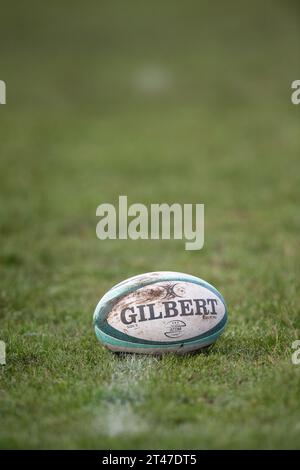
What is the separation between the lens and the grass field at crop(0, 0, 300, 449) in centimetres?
299

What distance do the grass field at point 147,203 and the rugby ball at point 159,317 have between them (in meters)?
0.10

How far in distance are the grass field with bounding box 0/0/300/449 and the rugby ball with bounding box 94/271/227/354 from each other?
0.10m

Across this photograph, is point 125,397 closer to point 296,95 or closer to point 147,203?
point 147,203

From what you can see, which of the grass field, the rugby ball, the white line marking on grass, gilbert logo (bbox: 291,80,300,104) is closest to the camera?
the white line marking on grass

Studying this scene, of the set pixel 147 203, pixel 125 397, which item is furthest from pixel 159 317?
pixel 147 203

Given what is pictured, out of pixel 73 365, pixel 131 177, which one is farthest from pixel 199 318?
pixel 131 177

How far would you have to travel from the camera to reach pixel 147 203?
A: 8.21m

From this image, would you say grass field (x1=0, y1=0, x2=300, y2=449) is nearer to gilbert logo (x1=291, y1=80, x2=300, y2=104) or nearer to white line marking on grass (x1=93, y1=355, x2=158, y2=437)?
white line marking on grass (x1=93, y1=355, x2=158, y2=437)

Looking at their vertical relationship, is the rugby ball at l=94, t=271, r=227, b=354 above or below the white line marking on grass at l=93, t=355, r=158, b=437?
above

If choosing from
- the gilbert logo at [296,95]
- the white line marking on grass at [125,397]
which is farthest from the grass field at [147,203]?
the gilbert logo at [296,95]

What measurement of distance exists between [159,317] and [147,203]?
4730mm

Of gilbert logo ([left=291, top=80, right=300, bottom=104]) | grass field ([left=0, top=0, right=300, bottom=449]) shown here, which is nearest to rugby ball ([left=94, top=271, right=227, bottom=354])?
grass field ([left=0, top=0, right=300, bottom=449])

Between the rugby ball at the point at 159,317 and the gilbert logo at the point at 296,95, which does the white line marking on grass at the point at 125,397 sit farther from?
the gilbert logo at the point at 296,95
